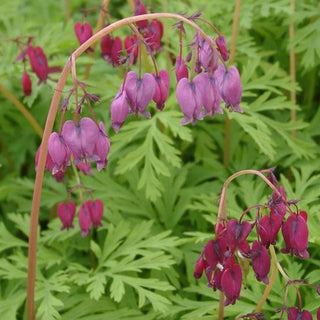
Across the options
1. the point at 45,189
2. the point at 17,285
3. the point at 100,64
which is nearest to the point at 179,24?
the point at 17,285

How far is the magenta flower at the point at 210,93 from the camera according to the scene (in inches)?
68.9

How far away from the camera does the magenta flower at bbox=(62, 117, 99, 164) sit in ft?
5.71

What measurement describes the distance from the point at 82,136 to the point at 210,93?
37 centimetres

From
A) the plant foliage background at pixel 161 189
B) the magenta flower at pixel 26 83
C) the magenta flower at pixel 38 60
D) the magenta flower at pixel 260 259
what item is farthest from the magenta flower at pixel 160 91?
the magenta flower at pixel 26 83

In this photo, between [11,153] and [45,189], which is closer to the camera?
[45,189]

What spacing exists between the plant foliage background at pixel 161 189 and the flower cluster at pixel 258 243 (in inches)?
23.2

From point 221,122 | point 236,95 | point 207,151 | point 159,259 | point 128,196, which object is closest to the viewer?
point 236,95

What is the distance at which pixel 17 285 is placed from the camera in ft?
9.12

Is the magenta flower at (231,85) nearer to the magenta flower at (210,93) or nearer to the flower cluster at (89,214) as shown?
the magenta flower at (210,93)

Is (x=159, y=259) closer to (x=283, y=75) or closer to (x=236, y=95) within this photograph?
(x=236, y=95)

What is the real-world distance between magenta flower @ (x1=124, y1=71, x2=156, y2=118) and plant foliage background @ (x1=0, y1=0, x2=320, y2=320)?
0.93m

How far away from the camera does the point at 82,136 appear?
174cm

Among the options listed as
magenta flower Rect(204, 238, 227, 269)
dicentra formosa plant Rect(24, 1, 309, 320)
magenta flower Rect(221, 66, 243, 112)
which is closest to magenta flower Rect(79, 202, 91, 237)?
dicentra formosa plant Rect(24, 1, 309, 320)

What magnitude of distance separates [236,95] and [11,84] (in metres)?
2.57
